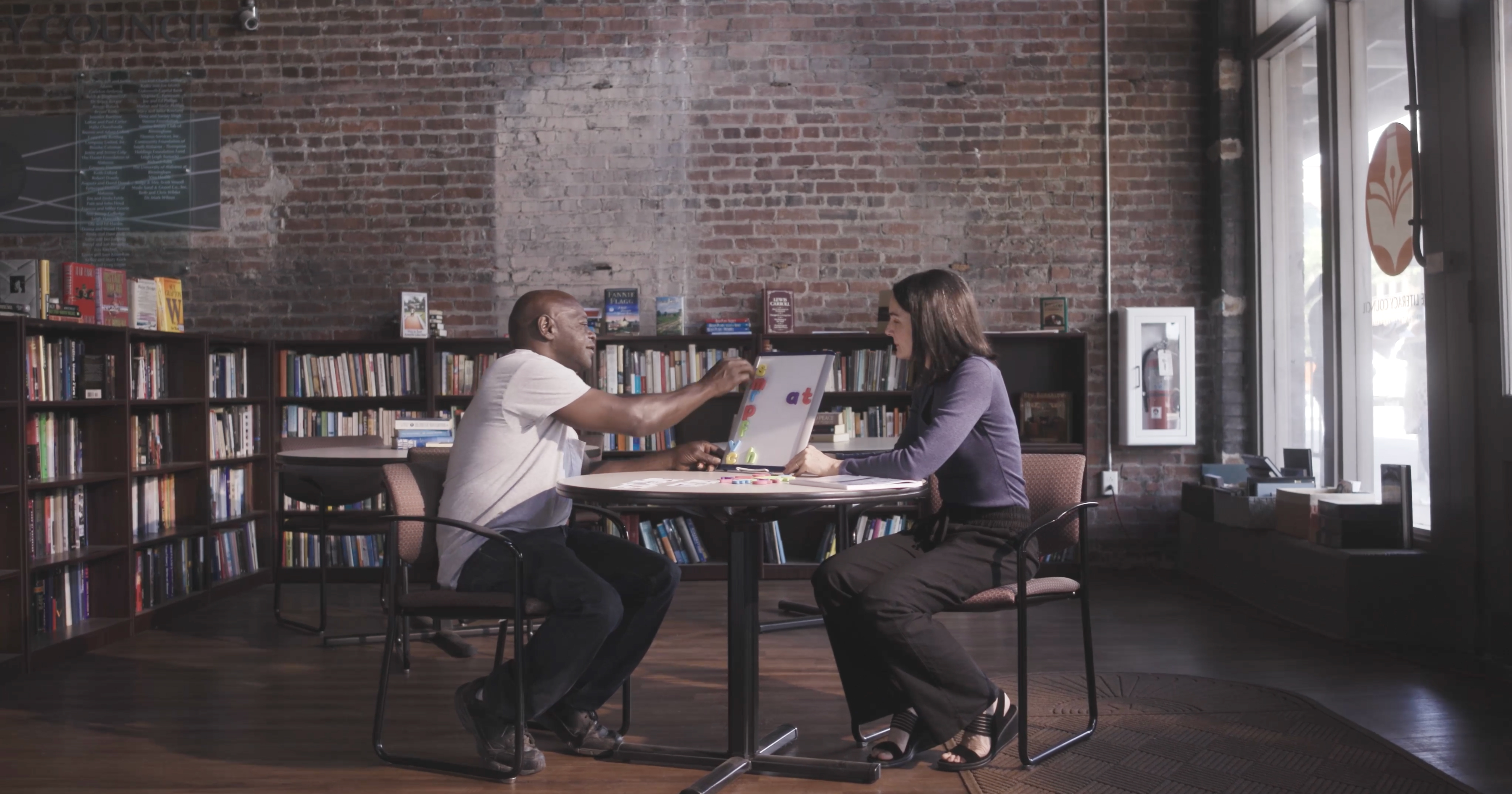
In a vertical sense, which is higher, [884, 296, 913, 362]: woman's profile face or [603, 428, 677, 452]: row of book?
[884, 296, 913, 362]: woman's profile face

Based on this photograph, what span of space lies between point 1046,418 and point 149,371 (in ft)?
15.4

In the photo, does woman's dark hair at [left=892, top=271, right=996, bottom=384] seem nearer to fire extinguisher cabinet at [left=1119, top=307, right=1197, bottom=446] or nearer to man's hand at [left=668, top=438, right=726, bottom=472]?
man's hand at [left=668, top=438, right=726, bottom=472]

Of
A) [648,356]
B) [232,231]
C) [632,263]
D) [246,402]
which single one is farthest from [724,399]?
[232,231]

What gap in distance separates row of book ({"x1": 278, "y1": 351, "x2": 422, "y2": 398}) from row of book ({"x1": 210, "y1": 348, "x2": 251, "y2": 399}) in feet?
0.68

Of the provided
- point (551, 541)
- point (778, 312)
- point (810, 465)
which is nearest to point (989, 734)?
point (810, 465)

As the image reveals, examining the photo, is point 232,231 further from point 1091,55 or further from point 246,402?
point 1091,55

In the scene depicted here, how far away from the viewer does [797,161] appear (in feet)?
20.2

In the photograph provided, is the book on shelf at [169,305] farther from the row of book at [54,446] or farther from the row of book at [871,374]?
the row of book at [871,374]

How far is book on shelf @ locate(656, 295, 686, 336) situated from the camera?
235 inches

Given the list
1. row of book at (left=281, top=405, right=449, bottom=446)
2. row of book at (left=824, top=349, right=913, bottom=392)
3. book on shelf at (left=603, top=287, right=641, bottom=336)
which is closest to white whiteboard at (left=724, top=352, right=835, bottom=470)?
row of book at (left=824, top=349, right=913, bottom=392)

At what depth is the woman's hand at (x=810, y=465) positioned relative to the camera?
8.86ft

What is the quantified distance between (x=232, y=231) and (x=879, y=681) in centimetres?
518

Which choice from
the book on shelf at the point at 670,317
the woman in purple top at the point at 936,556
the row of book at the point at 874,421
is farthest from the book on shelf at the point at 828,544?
the woman in purple top at the point at 936,556

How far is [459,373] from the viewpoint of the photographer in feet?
19.6
